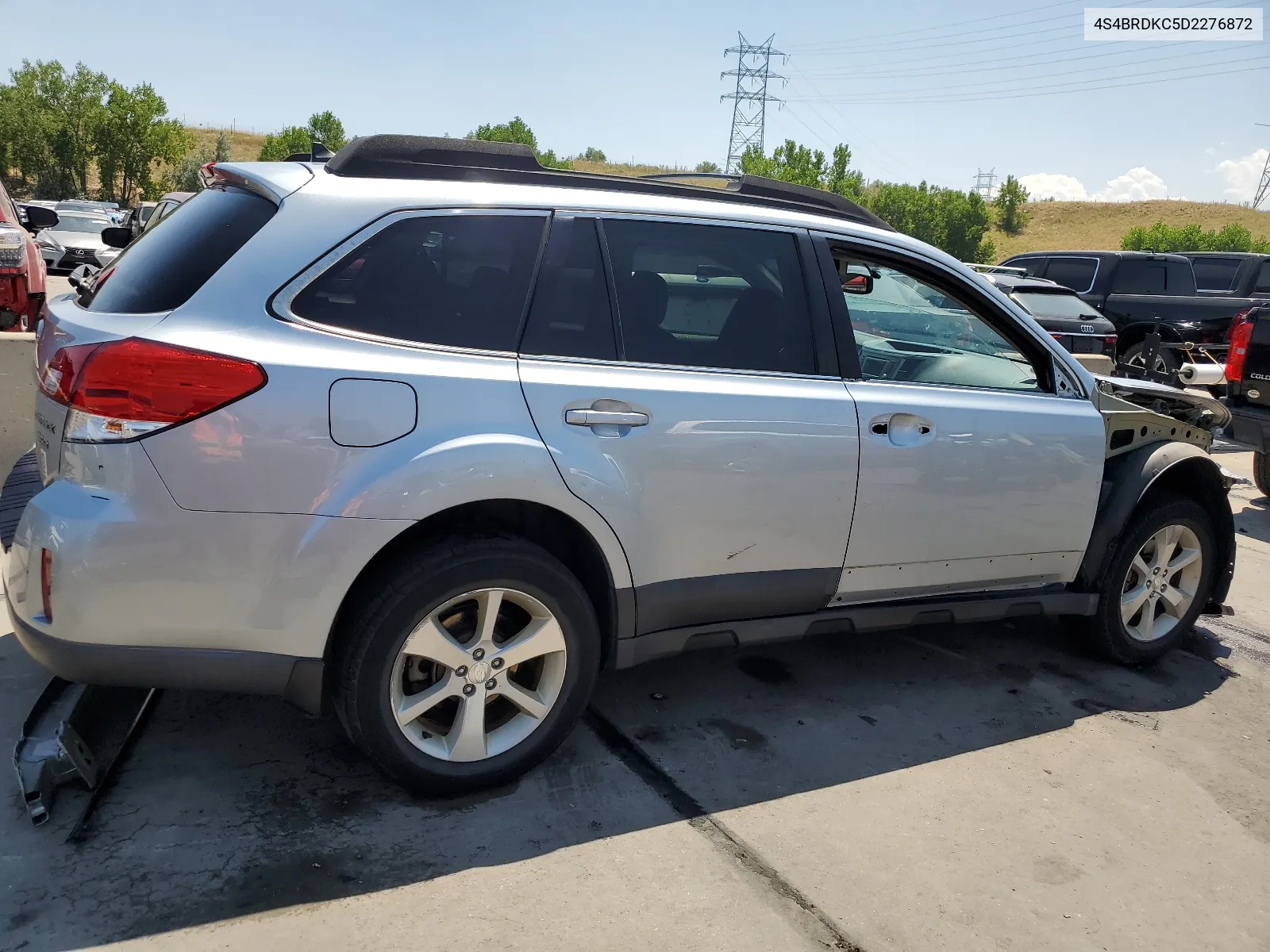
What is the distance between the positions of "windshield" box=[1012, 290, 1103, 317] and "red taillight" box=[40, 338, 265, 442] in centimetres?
1121

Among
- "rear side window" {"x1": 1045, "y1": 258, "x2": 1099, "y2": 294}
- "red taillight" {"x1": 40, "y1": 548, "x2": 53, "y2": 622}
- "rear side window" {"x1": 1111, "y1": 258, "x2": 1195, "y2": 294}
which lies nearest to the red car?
"red taillight" {"x1": 40, "y1": 548, "x2": 53, "y2": 622}

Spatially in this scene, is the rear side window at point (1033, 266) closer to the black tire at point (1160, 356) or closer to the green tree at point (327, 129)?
the black tire at point (1160, 356)

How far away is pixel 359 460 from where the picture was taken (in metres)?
2.76

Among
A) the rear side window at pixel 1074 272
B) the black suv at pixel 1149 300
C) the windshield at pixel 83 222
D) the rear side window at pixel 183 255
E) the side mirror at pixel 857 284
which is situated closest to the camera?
the rear side window at pixel 183 255

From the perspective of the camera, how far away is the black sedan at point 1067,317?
1206 cm

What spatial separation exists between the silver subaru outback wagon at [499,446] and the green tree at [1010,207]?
93.9 metres

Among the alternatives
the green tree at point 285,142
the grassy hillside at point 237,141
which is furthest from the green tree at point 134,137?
the grassy hillside at point 237,141

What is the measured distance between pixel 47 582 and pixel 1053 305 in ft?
39.2

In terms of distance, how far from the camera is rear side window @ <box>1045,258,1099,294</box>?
47.6 ft

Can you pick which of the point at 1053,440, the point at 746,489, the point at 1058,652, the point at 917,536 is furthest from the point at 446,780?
the point at 1058,652

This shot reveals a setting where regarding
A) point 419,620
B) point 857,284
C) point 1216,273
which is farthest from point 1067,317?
point 419,620

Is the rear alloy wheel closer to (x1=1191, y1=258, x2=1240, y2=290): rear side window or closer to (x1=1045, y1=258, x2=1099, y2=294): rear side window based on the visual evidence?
(x1=1045, y1=258, x2=1099, y2=294): rear side window

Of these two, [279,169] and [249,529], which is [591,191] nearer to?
[279,169]

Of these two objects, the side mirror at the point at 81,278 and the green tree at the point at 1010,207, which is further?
the green tree at the point at 1010,207
